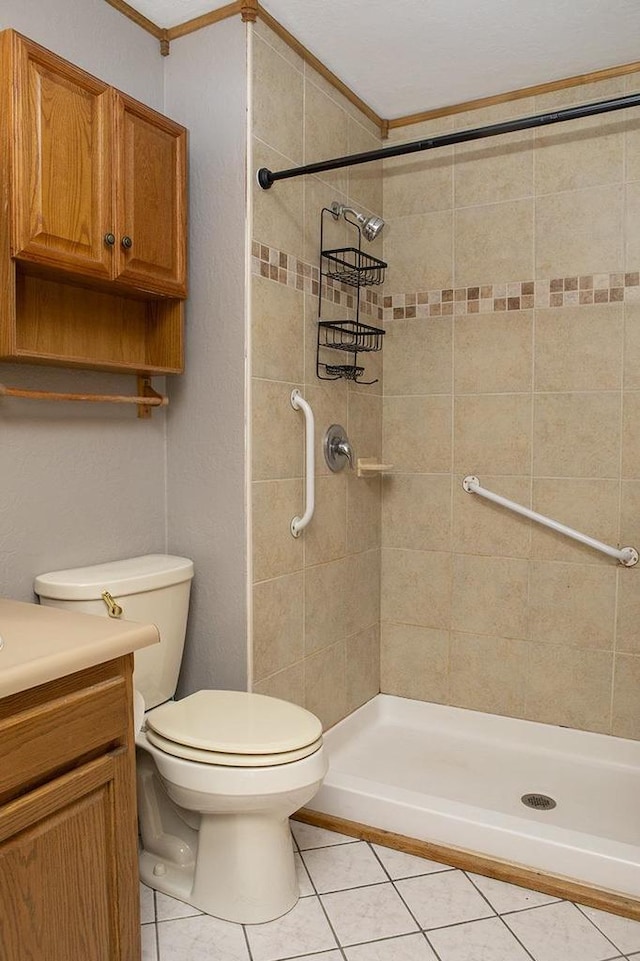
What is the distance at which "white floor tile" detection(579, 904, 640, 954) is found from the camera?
167 centimetres

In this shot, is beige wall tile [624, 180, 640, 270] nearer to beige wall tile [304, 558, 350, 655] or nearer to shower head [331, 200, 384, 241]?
shower head [331, 200, 384, 241]

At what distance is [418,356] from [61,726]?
6.58ft

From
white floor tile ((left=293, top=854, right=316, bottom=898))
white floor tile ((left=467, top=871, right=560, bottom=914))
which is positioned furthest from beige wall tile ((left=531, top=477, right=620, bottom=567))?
white floor tile ((left=293, top=854, right=316, bottom=898))

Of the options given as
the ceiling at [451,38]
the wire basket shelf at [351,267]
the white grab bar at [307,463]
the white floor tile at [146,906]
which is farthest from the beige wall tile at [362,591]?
the ceiling at [451,38]

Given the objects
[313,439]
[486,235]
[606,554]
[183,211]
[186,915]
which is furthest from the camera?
[486,235]

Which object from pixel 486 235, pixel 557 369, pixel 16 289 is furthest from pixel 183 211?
pixel 557 369

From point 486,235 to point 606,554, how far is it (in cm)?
123

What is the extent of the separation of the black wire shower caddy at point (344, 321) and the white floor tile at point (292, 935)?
1574 mm

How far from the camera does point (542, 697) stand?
8.71 ft

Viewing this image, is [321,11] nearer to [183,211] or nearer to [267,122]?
[267,122]

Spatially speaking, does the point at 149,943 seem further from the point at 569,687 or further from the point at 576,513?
the point at 576,513

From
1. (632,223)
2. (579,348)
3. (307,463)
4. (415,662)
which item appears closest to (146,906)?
(307,463)

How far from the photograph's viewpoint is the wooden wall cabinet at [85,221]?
163 centimetres

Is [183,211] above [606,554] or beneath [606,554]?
above
